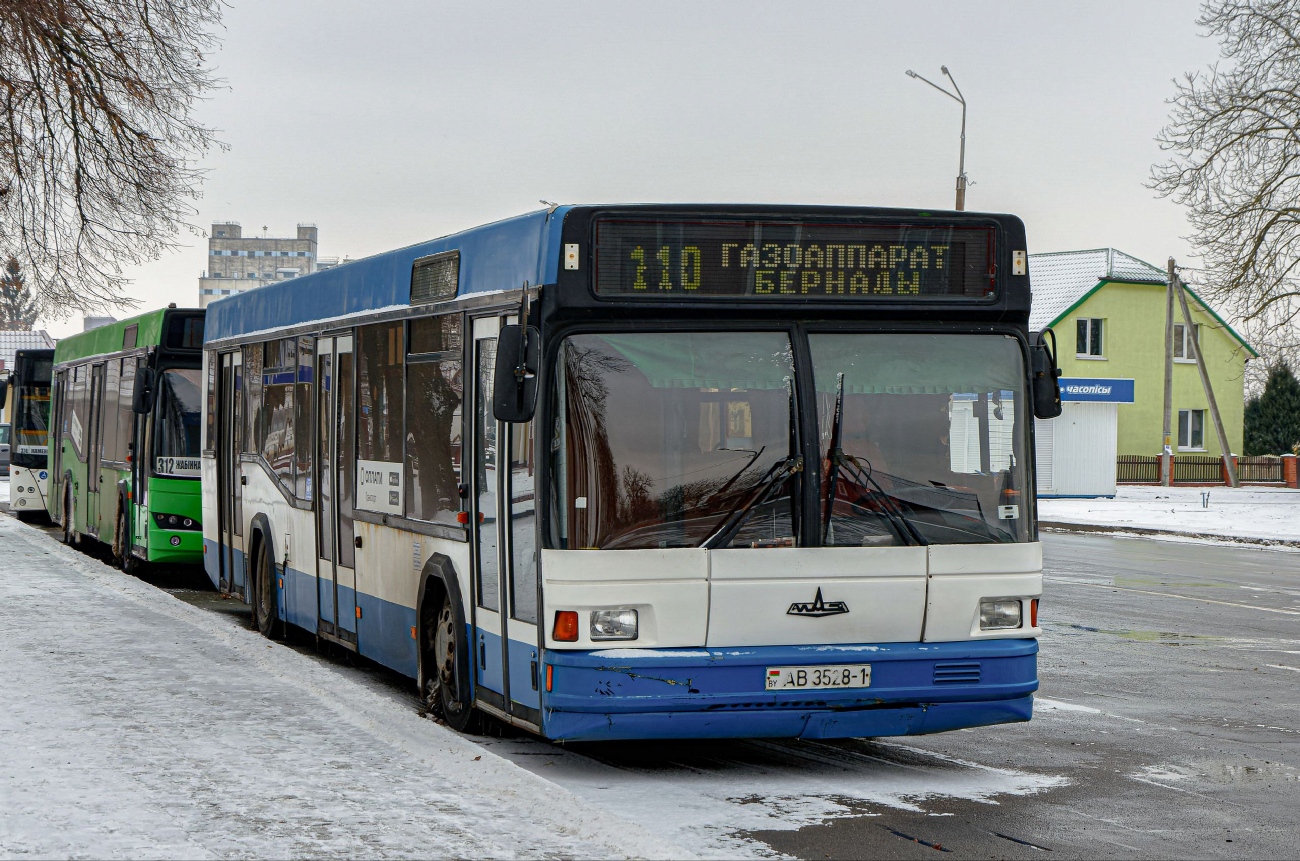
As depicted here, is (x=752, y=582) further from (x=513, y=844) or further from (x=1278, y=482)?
(x=1278, y=482)

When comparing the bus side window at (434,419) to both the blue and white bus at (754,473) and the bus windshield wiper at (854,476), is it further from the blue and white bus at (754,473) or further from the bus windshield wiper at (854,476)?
the bus windshield wiper at (854,476)

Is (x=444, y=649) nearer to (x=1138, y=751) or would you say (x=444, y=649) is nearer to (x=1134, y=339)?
(x=1138, y=751)

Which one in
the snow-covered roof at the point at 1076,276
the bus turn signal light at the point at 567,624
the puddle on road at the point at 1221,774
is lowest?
the puddle on road at the point at 1221,774

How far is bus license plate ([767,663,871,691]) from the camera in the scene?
25.2 feet

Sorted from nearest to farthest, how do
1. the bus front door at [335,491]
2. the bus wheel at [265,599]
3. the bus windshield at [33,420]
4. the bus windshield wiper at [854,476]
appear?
the bus windshield wiper at [854,476] < the bus front door at [335,491] < the bus wheel at [265,599] < the bus windshield at [33,420]

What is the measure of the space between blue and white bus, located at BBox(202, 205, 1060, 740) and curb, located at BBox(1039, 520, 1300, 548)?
24.3m

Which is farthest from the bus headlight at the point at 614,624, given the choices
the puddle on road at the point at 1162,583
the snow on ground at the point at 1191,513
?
the snow on ground at the point at 1191,513

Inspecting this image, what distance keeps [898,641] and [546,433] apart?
1892mm

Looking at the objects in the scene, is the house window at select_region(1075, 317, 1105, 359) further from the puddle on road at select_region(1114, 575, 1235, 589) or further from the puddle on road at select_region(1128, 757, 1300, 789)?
the puddle on road at select_region(1128, 757, 1300, 789)

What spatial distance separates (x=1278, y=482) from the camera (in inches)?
2547

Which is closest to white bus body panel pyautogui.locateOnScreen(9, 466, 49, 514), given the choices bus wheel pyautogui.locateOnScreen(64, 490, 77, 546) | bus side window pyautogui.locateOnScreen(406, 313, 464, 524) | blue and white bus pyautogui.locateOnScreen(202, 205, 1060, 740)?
bus wheel pyautogui.locateOnScreen(64, 490, 77, 546)

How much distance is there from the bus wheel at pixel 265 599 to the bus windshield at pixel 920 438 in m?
6.77

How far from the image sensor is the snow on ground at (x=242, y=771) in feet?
20.2

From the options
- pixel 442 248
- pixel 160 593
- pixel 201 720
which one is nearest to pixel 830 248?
pixel 442 248
